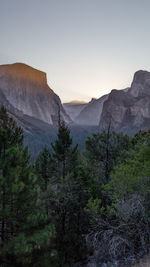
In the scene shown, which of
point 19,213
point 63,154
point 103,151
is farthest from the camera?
point 103,151

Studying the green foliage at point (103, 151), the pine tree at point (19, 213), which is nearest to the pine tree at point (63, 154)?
the green foliage at point (103, 151)

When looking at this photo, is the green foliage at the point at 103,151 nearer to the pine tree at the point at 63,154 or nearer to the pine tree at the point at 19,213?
the pine tree at the point at 63,154

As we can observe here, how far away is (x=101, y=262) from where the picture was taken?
9781mm

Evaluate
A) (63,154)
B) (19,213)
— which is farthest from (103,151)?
(19,213)

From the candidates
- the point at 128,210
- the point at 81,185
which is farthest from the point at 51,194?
the point at 128,210

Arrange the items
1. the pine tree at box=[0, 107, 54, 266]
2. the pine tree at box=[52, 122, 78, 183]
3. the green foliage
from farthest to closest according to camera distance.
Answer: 1. the green foliage
2. the pine tree at box=[52, 122, 78, 183]
3. the pine tree at box=[0, 107, 54, 266]

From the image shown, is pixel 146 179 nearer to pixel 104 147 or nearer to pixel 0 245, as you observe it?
pixel 0 245

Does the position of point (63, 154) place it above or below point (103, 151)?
above

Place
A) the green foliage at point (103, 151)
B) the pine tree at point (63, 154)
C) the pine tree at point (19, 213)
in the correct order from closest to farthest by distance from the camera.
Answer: the pine tree at point (19, 213), the pine tree at point (63, 154), the green foliage at point (103, 151)

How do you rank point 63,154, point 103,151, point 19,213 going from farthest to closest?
point 103,151 < point 63,154 < point 19,213

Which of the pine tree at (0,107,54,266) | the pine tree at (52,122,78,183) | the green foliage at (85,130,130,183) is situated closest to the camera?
the pine tree at (0,107,54,266)

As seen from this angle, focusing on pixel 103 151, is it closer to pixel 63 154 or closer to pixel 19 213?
pixel 63 154

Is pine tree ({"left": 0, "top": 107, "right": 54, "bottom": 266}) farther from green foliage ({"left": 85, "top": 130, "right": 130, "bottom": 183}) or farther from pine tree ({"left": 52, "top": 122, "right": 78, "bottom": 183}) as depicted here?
green foliage ({"left": 85, "top": 130, "right": 130, "bottom": 183})

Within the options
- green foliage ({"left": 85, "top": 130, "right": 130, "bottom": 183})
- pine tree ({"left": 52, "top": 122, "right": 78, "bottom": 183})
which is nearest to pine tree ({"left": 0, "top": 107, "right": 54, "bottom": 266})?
pine tree ({"left": 52, "top": 122, "right": 78, "bottom": 183})
